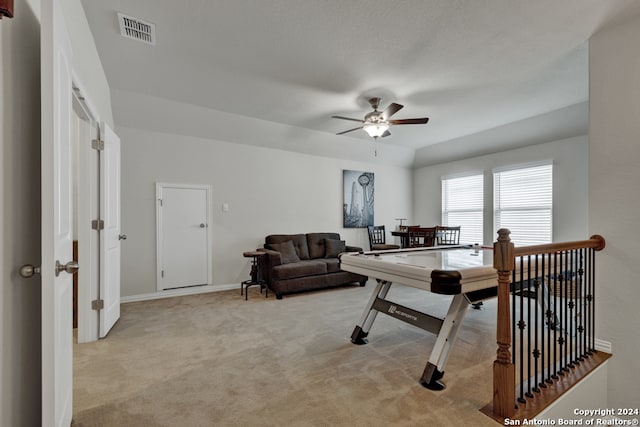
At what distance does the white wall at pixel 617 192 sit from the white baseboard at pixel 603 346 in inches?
1.2

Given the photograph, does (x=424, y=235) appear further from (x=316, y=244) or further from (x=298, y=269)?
(x=298, y=269)

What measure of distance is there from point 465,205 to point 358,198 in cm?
222

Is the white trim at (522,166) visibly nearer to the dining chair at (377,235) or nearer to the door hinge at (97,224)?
the dining chair at (377,235)

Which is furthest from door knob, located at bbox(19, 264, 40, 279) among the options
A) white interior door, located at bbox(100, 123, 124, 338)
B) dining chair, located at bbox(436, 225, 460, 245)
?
dining chair, located at bbox(436, 225, 460, 245)

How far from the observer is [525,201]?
5105mm

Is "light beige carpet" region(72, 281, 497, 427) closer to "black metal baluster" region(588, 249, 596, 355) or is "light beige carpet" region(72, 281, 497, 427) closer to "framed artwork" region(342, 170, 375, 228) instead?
"black metal baluster" region(588, 249, 596, 355)

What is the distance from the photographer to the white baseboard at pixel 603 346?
7.95ft

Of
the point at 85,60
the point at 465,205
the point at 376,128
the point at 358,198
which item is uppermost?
the point at 85,60

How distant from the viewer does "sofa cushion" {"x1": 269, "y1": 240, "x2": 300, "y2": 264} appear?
474cm

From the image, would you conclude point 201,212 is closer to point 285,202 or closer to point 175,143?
point 175,143

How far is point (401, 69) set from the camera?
311 centimetres

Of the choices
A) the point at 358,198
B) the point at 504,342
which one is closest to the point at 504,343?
the point at 504,342

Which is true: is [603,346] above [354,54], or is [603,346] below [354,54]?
below

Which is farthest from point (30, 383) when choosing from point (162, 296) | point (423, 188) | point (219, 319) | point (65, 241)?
point (423, 188)
